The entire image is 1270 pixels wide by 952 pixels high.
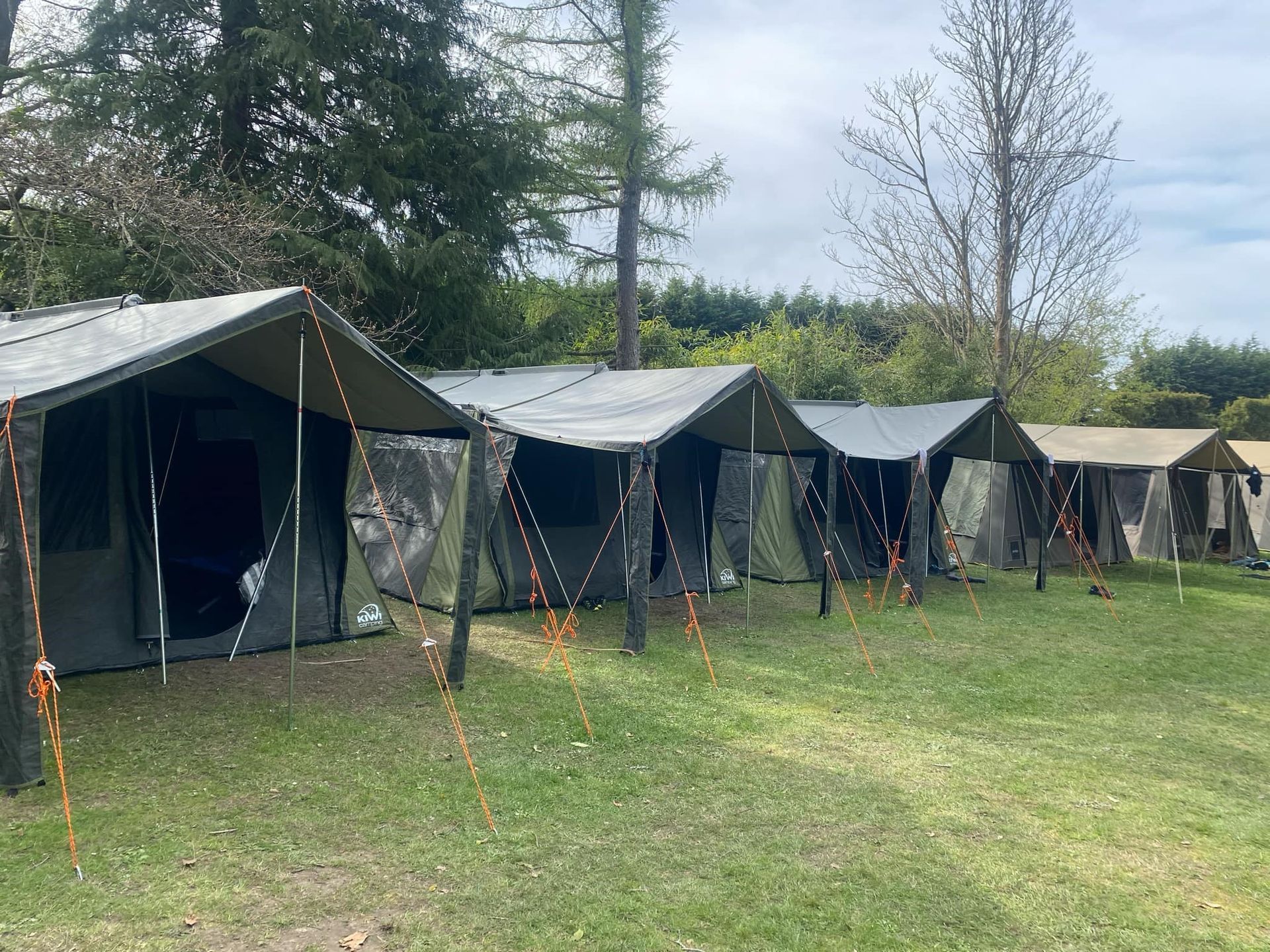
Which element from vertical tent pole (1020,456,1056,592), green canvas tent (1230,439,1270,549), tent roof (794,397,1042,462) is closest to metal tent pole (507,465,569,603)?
tent roof (794,397,1042,462)

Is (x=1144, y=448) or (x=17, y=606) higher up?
(x=1144, y=448)

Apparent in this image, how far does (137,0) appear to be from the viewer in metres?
11.3

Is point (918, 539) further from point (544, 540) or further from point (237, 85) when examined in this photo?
point (237, 85)

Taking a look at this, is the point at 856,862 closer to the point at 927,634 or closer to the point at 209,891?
the point at 209,891

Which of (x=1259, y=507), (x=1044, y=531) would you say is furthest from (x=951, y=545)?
(x=1259, y=507)

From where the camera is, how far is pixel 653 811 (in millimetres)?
3846

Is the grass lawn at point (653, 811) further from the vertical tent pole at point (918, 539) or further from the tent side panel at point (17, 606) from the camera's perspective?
the vertical tent pole at point (918, 539)

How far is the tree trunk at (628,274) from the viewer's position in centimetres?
1445

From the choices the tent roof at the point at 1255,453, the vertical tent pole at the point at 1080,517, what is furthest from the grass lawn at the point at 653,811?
the tent roof at the point at 1255,453

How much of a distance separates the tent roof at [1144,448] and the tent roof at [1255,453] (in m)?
1.97

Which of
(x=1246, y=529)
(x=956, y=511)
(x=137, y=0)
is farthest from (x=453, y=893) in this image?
(x=1246, y=529)

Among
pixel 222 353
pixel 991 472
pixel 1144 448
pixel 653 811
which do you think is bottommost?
pixel 653 811

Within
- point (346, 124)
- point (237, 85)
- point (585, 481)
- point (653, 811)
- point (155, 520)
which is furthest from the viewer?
point (346, 124)

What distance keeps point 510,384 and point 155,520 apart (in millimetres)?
4954
